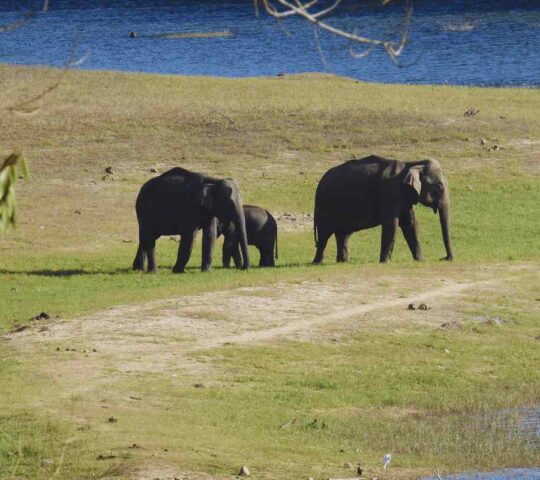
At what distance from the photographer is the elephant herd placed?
77.6 feet

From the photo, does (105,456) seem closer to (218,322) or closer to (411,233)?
(218,322)

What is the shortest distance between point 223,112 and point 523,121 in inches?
284

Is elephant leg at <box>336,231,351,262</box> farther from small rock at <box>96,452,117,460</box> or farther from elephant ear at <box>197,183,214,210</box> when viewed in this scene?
small rock at <box>96,452,117,460</box>

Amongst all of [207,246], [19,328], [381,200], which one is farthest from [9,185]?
[381,200]

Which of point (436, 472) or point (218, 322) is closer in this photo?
point (436, 472)

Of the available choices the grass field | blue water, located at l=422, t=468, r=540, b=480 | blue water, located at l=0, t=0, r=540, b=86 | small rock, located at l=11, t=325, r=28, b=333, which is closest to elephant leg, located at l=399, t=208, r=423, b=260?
the grass field

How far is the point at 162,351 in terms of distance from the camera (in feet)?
56.4

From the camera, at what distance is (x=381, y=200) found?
24781 millimetres

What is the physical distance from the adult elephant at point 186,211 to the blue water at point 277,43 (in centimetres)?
2604

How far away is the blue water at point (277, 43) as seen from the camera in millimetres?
61344

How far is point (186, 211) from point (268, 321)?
5363mm

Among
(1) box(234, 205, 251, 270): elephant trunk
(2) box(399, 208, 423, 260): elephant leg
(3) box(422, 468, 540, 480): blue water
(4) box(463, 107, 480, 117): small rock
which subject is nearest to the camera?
(3) box(422, 468, 540, 480): blue water

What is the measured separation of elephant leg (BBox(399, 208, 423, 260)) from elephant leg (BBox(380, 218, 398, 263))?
0.38m

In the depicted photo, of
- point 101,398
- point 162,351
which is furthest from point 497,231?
point 101,398
